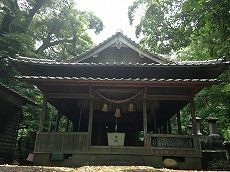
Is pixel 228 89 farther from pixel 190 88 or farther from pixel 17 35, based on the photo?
pixel 17 35

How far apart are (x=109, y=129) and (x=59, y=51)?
70.5ft

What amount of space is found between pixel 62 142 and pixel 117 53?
7581mm

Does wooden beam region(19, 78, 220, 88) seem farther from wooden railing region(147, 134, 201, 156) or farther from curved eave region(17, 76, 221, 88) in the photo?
wooden railing region(147, 134, 201, 156)

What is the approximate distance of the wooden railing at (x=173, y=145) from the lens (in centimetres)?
1021

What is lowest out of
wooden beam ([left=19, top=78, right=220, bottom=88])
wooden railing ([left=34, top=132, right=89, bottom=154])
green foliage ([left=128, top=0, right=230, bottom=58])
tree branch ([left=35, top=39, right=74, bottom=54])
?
wooden railing ([left=34, top=132, right=89, bottom=154])

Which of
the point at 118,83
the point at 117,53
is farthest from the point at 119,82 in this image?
the point at 117,53

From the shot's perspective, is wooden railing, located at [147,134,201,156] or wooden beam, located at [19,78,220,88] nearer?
wooden railing, located at [147,134,201,156]

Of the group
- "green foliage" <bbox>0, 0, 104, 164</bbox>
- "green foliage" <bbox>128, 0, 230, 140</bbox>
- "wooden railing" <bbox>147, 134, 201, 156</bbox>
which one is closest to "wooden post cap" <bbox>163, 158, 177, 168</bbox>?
"wooden railing" <bbox>147, 134, 201, 156</bbox>

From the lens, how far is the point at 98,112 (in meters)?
14.5

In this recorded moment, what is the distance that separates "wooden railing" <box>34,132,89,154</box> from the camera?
10413 millimetres

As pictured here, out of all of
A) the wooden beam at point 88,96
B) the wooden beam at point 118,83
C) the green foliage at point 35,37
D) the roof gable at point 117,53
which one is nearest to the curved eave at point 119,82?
the wooden beam at point 118,83

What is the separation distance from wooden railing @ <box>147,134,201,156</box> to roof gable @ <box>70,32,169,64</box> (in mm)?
5879

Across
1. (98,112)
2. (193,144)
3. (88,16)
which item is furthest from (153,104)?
(88,16)

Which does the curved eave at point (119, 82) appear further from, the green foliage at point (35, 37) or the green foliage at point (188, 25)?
the green foliage at point (35, 37)
